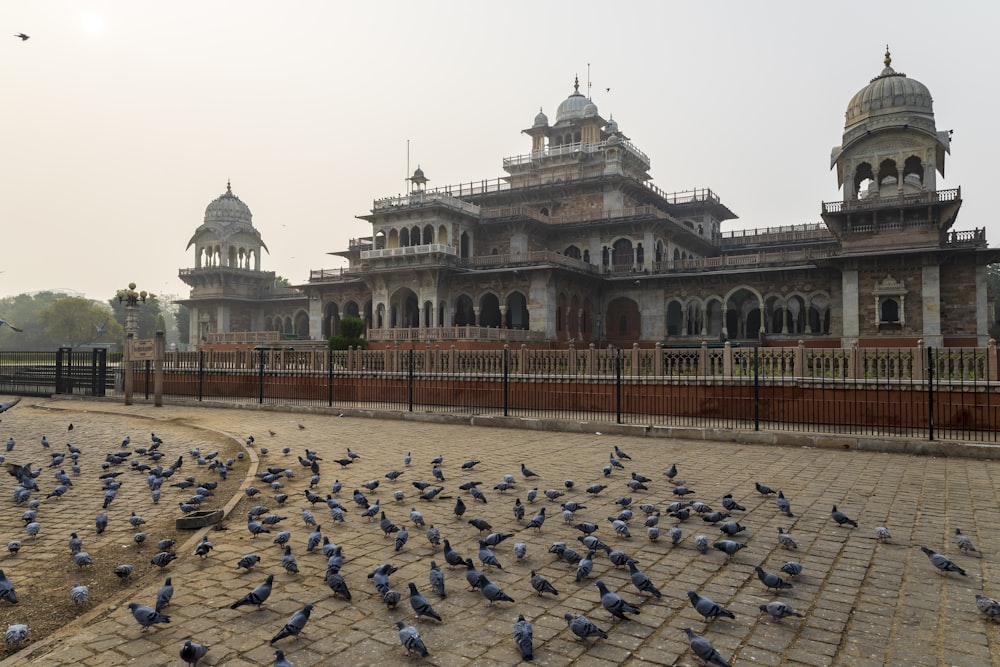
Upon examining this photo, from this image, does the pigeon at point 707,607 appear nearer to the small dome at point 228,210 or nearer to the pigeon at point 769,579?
the pigeon at point 769,579

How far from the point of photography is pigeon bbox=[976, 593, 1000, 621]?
398 cm

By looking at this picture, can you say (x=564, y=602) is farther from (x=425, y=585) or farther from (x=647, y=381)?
(x=647, y=381)

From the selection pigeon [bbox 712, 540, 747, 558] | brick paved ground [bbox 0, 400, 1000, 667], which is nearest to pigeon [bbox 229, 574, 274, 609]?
brick paved ground [bbox 0, 400, 1000, 667]

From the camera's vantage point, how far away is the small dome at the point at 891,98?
92.7 feet

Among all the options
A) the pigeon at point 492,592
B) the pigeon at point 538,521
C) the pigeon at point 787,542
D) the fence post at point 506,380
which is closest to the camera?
the pigeon at point 492,592

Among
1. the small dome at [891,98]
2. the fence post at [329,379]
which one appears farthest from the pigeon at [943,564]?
the small dome at [891,98]

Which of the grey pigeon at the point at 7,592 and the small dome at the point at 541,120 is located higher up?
the small dome at the point at 541,120

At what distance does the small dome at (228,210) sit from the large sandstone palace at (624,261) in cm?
11

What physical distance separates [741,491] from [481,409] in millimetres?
9303

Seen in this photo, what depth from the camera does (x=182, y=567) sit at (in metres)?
5.06

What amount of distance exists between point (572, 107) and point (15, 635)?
47016 mm

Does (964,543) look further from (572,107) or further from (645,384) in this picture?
(572,107)

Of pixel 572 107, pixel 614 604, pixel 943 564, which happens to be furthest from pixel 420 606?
pixel 572 107

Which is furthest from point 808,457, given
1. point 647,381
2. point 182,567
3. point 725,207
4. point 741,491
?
point 725,207
